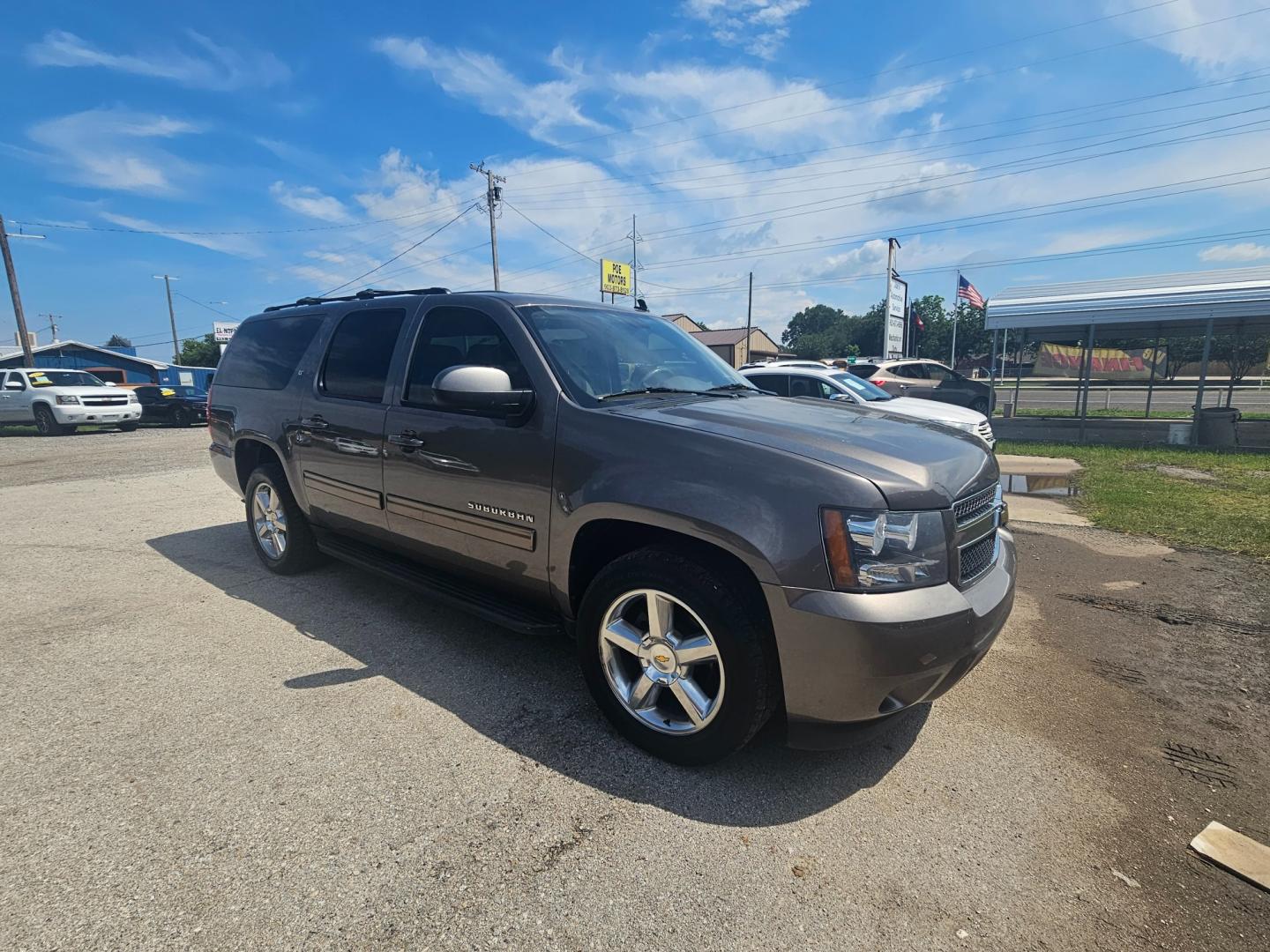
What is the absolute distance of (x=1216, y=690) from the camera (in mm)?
3223

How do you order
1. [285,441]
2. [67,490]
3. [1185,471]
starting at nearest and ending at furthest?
[285,441] < [67,490] < [1185,471]

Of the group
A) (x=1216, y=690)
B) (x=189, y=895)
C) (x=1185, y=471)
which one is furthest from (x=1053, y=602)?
(x=1185, y=471)

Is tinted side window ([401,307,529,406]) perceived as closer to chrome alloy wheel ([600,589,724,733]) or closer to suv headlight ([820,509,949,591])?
chrome alloy wheel ([600,589,724,733])

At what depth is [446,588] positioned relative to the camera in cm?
344

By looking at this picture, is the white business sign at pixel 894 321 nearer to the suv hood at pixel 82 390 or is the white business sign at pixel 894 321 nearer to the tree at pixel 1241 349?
the tree at pixel 1241 349

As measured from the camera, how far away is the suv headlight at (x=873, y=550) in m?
2.15

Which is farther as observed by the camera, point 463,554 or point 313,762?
point 463,554

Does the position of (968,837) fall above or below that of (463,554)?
below

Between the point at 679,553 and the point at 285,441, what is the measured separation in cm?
324

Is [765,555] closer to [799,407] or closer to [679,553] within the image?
[679,553]

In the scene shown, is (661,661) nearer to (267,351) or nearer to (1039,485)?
(267,351)

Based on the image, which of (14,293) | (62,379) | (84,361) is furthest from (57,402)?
(84,361)

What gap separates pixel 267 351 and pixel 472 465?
2698mm

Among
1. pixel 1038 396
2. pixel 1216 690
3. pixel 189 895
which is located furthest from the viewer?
pixel 1038 396
